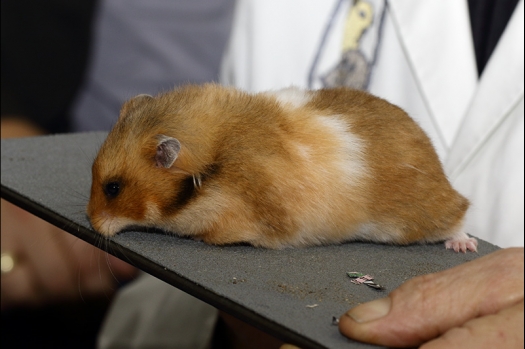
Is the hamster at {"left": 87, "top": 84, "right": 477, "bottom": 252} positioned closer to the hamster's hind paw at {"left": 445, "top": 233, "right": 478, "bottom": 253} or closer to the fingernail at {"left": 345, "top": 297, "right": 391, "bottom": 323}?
the hamster's hind paw at {"left": 445, "top": 233, "right": 478, "bottom": 253}

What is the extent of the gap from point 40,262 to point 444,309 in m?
2.44

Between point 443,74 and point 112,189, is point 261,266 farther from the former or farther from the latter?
point 443,74

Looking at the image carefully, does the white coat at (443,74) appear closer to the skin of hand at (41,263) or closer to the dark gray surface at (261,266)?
the dark gray surface at (261,266)

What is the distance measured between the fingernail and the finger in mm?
94

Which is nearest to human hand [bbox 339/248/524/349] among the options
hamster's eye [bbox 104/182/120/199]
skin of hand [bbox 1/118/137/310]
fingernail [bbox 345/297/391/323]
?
fingernail [bbox 345/297/391/323]

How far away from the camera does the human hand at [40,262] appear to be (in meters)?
2.99

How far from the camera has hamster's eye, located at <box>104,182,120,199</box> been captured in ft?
5.10

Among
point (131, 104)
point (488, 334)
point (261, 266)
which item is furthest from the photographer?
point (131, 104)

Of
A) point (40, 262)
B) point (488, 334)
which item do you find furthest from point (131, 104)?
point (40, 262)

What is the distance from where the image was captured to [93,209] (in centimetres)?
155

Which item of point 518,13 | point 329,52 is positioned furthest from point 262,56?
point 518,13

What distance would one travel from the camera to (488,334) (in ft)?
3.35

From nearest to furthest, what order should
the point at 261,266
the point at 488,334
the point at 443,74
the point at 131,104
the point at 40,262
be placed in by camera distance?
the point at 488,334, the point at 261,266, the point at 131,104, the point at 443,74, the point at 40,262

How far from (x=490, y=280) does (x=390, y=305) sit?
7.1 inches
